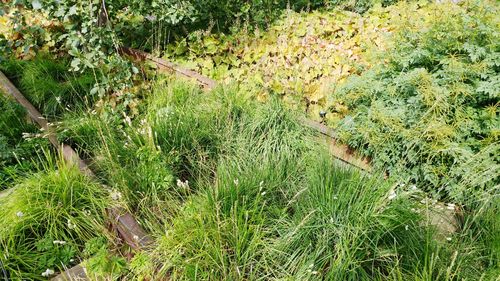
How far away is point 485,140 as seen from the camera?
261 cm

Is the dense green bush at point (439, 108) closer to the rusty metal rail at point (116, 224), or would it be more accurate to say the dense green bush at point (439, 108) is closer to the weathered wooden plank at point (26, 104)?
the rusty metal rail at point (116, 224)

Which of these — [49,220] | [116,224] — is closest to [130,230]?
[116,224]

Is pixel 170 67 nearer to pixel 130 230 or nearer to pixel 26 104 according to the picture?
pixel 26 104

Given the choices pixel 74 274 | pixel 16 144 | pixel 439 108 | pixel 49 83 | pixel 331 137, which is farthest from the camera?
pixel 49 83

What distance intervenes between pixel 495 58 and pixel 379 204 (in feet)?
5.05

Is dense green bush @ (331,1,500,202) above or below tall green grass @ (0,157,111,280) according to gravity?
above

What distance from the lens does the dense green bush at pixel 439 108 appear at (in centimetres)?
260

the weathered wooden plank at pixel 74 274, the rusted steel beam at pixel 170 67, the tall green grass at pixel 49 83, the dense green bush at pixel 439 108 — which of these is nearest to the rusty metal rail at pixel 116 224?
the weathered wooden plank at pixel 74 274

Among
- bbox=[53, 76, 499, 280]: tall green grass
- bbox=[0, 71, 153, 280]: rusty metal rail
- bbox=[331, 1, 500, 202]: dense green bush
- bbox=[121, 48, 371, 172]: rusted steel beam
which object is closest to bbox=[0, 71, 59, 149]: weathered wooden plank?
bbox=[0, 71, 153, 280]: rusty metal rail

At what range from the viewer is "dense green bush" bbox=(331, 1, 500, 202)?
260 centimetres

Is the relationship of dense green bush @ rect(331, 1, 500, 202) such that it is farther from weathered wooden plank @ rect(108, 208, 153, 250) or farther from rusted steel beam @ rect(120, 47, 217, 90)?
weathered wooden plank @ rect(108, 208, 153, 250)

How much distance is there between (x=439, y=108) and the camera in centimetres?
275

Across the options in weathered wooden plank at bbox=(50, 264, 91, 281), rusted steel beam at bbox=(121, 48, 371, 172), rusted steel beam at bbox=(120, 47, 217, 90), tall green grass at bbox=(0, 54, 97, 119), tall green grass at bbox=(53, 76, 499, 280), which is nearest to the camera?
tall green grass at bbox=(53, 76, 499, 280)

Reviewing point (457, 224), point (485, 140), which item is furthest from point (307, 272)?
point (485, 140)
